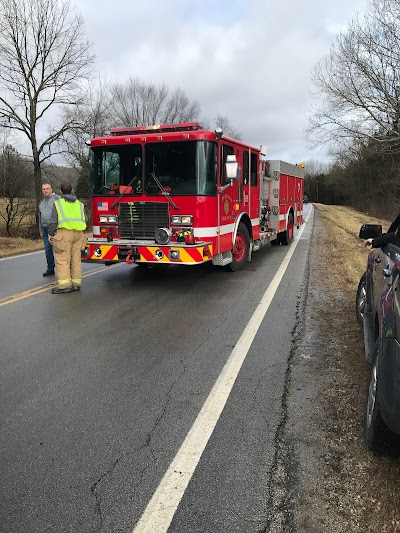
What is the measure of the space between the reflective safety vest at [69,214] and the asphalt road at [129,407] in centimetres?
127

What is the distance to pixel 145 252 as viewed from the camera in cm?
763

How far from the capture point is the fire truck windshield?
7.56 metres

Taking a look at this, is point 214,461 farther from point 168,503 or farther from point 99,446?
point 99,446

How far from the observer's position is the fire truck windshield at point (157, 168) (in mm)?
7559

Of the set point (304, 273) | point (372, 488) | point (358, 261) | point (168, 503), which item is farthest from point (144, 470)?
point (358, 261)

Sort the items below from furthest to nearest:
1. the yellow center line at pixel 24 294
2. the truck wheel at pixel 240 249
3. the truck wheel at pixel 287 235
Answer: the truck wheel at pixel 287 235, the truck wheel at pixel 240 249, the yellow center line at pixel 24 294

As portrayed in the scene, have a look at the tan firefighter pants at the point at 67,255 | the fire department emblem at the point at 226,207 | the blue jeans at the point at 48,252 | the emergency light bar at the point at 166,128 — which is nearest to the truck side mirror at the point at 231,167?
the fire department emblem at the point at 226,207

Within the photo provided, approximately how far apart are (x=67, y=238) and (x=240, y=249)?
3.79 meters

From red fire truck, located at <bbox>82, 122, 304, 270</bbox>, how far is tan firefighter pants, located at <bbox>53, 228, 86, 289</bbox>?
300 mm

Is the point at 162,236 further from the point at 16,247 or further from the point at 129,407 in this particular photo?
the point at 16,247

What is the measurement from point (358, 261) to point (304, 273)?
192 centimetres

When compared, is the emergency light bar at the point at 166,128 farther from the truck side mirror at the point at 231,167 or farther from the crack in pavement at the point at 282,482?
the crack in pavement at the point at 282,482

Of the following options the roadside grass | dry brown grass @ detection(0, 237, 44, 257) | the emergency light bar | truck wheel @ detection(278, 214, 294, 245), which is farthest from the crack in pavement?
dry brown grass @ detection(0, 237, 44, 257)

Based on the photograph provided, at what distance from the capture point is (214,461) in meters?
2.78
